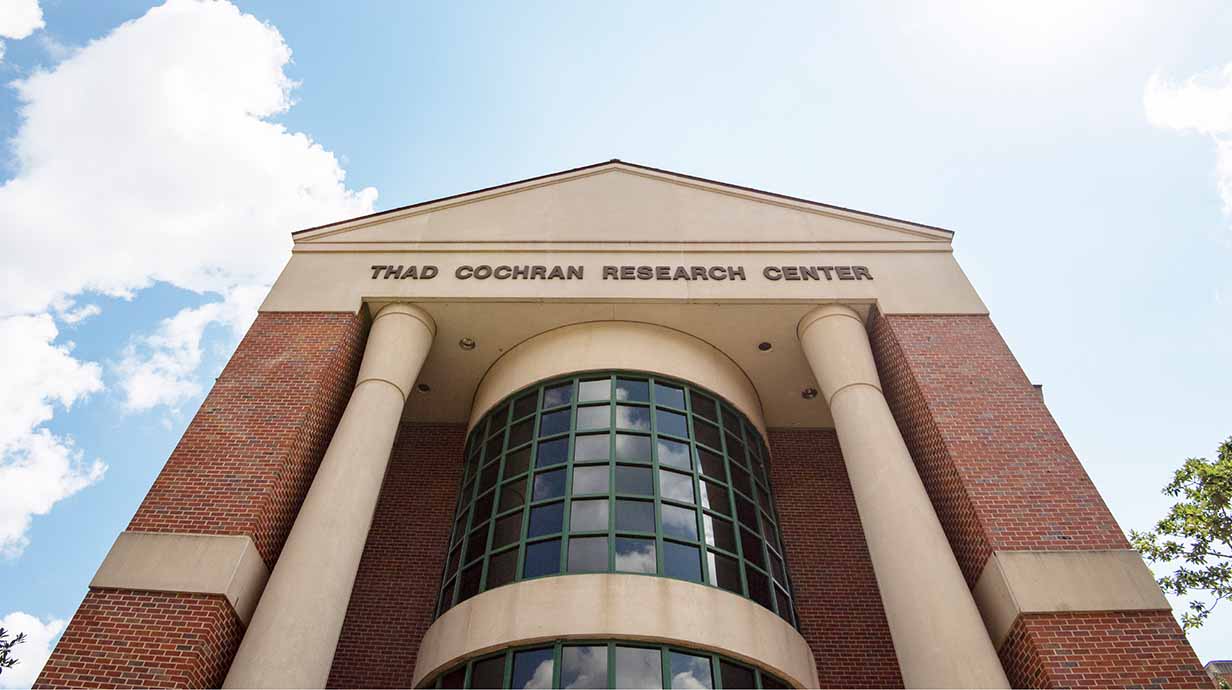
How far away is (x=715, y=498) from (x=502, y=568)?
406 centimetres

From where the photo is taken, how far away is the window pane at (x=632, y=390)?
1531 centimetres

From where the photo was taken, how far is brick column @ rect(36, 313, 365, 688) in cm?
1037

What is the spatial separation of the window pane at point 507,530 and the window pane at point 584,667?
99.7 inches

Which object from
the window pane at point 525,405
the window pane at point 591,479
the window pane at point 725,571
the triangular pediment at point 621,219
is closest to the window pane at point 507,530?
the window pane at point 591,479

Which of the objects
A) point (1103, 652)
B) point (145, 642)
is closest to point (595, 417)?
point (145, 642)

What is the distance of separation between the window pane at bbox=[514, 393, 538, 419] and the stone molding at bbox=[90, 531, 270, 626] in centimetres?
563

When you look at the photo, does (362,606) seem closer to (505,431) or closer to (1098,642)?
(505,431)

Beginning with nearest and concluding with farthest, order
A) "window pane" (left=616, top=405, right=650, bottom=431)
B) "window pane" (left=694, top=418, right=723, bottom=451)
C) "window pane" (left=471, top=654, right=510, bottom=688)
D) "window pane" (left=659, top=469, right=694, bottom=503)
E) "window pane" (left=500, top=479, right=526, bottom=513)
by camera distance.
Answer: "window pane" (left=471, top=654, right=510, bottom=688) → "window pane" (left=659, top=469, right=694, bottom=503) → "window pane" (left=500, top=479, right=526, bottom=513) → "window pane" (left=616, top=405, right=650, bottom=431) → "window pane" (left=694, top=418, right=723, bottom=451)

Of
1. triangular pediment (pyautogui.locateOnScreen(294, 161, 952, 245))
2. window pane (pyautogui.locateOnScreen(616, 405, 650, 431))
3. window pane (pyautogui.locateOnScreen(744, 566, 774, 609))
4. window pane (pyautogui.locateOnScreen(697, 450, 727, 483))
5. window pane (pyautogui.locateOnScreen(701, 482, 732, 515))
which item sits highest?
triangular pediment (pyautogui.locateOnScreen(294, 161, 952, 245))

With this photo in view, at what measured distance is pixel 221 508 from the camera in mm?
12242

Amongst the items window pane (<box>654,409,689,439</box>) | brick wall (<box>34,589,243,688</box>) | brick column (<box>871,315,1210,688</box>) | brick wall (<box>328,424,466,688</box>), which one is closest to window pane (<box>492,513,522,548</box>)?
brick wall (<box>328,424,466,688</box>)

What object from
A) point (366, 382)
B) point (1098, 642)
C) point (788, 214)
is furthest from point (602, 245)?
point (1098, 642)

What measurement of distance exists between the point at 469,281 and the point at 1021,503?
11680mm

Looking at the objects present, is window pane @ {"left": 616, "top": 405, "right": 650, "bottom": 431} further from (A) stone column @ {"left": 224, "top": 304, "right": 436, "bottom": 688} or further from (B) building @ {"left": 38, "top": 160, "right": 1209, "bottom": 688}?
(A) stone column @ {"left": 224, "top": 304, "right": 436, "bottom": 688}
